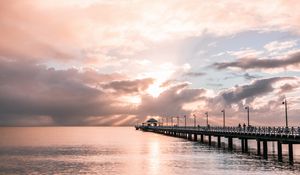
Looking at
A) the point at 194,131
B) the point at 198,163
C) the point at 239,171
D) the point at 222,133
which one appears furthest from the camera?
the point at 194,131

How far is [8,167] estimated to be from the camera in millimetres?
66688

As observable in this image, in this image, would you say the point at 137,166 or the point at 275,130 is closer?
the point at 137,166

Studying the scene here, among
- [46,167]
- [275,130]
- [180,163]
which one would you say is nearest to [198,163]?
[180,163]

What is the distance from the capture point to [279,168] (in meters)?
60.8

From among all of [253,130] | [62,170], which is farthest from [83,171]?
[253,130]

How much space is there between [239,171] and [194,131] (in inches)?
3232

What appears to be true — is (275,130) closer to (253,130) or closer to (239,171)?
(253,130)

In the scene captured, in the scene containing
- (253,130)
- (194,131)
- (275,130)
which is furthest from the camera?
(194,131)

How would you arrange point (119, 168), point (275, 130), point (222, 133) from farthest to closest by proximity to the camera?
point (222, 133) < point (275, 130) < point (119, 168)

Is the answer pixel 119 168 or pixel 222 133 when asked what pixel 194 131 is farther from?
pixel 119 168

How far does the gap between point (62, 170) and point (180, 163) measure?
1828cm

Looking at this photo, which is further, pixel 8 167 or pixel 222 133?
pixel 222 133

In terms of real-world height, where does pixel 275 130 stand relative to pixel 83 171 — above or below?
above

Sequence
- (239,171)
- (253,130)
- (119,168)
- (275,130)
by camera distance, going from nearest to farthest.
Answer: (239,171), (119,168), (275,130), (253,130)
